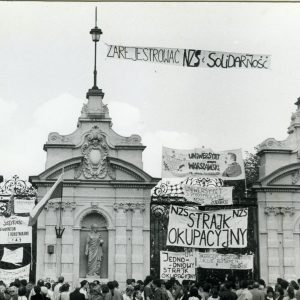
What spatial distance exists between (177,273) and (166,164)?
3715 millimetres

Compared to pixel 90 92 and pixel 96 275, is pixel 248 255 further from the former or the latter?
pixel 90 92

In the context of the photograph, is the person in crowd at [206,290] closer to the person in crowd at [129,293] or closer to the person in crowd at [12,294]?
the person in crowd at [129,293]

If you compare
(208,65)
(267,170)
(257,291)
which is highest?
(208,65)

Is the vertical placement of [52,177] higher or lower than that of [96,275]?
higher

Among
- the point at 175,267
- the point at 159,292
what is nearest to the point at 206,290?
the point at 159,292

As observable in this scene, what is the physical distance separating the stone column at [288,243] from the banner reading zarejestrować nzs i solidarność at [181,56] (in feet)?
20.4

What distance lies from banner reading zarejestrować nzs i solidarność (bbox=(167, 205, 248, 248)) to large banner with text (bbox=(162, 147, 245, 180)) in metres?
1.25

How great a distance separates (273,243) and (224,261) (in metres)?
1.86

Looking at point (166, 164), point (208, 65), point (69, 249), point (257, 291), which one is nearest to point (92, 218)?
point (69, 249)

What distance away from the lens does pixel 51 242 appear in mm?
27422

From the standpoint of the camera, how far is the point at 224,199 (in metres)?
28.0

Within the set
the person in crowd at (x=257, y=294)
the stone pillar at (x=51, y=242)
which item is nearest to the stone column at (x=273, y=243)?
the stone pillar at (x=51, y=242)

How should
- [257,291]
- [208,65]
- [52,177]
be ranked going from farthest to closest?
[52,177] → [208,65] → [257,291]

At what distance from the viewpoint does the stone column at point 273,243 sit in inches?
1104
